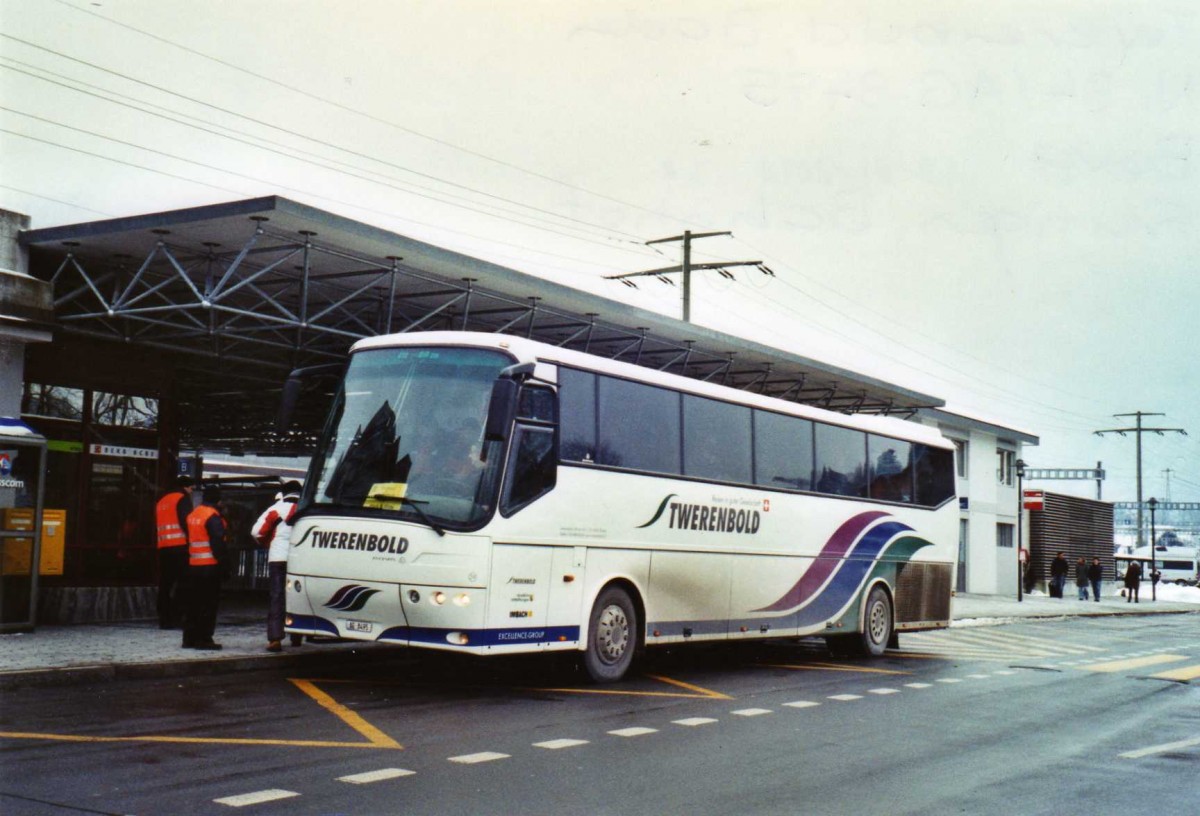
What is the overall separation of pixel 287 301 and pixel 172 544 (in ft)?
18.5

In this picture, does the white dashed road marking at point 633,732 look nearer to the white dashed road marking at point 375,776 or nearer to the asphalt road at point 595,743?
the asphalt road at point 595,743

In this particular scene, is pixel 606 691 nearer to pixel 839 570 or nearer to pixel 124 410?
pixel 839 570

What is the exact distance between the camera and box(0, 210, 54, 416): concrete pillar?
15.5 metres

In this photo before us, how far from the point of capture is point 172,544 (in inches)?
619

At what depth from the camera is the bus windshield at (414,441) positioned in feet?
38.0

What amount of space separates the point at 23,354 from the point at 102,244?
5.96ft

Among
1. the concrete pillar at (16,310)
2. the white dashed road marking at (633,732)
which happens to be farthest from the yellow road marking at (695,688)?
the concrete pillar at (16,310)

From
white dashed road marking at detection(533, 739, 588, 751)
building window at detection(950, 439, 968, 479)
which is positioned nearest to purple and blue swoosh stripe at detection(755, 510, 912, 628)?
white dashed road marking at detection(533, 739, 588, 751)

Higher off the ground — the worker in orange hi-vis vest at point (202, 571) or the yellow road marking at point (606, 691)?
the worker in orange hi-vis vest at point (202, 571)

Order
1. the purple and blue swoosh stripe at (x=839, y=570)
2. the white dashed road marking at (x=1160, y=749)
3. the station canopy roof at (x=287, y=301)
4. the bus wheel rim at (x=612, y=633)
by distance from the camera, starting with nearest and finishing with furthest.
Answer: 1. the white dashed road marking at (x=1160, y=749)
2. the bus wheel rim at (x=612, y=633)
3. the station canopy roof at (x=287, y=301)
4. the purple and blue swoosh stripe at (x=839, y=570)

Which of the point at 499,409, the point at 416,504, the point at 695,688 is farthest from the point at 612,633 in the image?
the point at 499,409

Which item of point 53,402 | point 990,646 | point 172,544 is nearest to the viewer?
point 172,544

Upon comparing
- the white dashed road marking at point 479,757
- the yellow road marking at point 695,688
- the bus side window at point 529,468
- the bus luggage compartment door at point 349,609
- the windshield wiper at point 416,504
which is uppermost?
the bus side window at point 529,468

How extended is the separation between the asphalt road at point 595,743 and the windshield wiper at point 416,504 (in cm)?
156
